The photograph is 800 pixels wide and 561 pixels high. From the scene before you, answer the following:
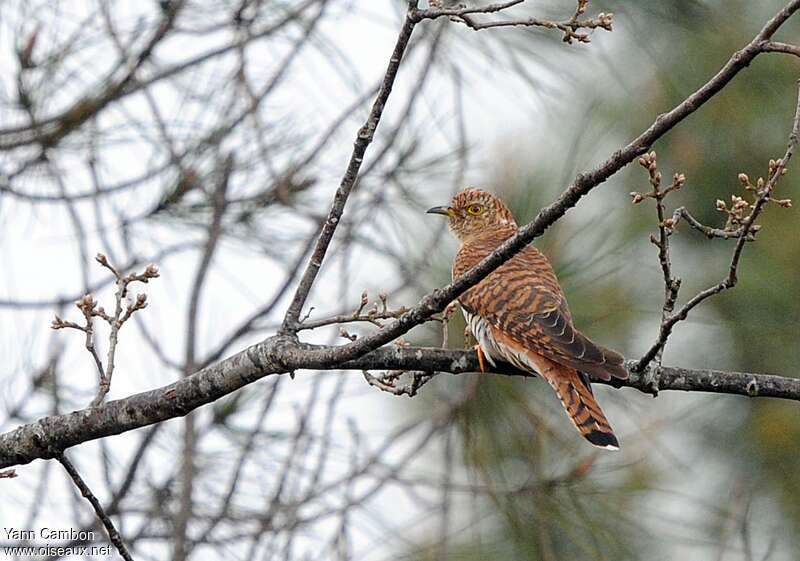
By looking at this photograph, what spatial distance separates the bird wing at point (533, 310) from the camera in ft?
10.9

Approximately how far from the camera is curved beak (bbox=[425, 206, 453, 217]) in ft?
15.6

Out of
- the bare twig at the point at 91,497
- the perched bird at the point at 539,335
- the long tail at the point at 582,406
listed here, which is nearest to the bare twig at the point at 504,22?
the perched bird at the point at 539,335

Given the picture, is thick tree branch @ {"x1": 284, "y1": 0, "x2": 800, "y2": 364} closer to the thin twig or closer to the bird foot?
the thin twig

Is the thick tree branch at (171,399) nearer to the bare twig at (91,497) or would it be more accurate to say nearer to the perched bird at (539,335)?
the bare twig at (91,497)

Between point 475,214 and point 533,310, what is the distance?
1.13m

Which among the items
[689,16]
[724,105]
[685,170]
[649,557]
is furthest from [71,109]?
[724,105]

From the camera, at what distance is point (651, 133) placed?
6.28 ft

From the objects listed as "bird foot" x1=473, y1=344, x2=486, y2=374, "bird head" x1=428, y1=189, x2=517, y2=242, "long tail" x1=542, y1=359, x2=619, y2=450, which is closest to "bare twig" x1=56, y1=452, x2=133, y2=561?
"bird foot" x1=473, y1=344, x2=486, y2=374

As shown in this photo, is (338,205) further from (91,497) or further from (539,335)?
(539,335)

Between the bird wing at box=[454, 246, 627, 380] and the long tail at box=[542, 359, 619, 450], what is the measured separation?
0.09 meters

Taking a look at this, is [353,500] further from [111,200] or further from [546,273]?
[111,200]

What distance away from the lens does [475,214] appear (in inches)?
187

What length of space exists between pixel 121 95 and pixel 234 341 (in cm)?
91

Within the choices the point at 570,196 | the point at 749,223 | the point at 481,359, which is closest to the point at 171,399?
the point at 570,196
